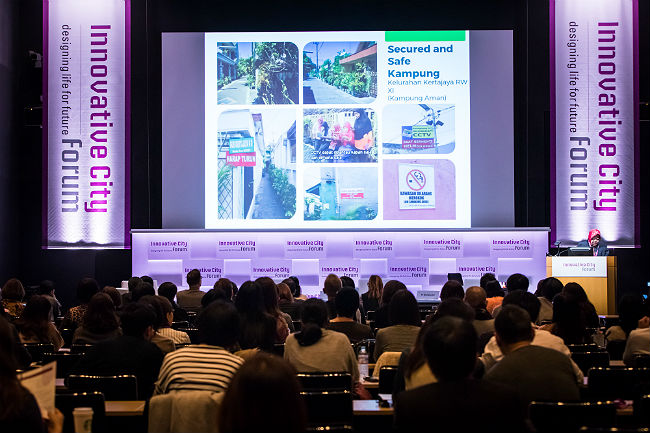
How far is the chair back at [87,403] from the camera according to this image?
3.24 m

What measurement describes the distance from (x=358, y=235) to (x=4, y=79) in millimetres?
6303

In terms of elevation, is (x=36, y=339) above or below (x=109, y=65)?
below

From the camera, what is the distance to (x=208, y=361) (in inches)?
126

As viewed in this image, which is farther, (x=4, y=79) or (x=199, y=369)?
(x=4, y=79)

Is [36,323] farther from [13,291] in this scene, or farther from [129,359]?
[13,291]

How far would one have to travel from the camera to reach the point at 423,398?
7.91 ft

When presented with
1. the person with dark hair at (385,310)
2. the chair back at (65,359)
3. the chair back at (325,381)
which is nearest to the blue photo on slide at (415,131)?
the person with dark hair at (385,310)

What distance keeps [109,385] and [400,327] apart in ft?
6.30

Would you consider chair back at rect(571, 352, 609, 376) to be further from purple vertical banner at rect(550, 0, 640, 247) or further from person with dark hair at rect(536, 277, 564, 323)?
purple vertical banner at rect(550, 0, 640, 247)

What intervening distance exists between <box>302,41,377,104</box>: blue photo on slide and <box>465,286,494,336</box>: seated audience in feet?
21.2

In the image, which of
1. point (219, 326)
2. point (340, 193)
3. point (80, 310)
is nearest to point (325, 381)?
point (219, 326)

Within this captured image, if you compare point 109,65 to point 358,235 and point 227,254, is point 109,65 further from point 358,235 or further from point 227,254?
point 358,235

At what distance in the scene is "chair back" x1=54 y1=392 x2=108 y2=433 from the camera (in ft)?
10.6

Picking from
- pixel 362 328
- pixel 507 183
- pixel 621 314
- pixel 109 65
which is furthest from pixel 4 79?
pixel 621 314
